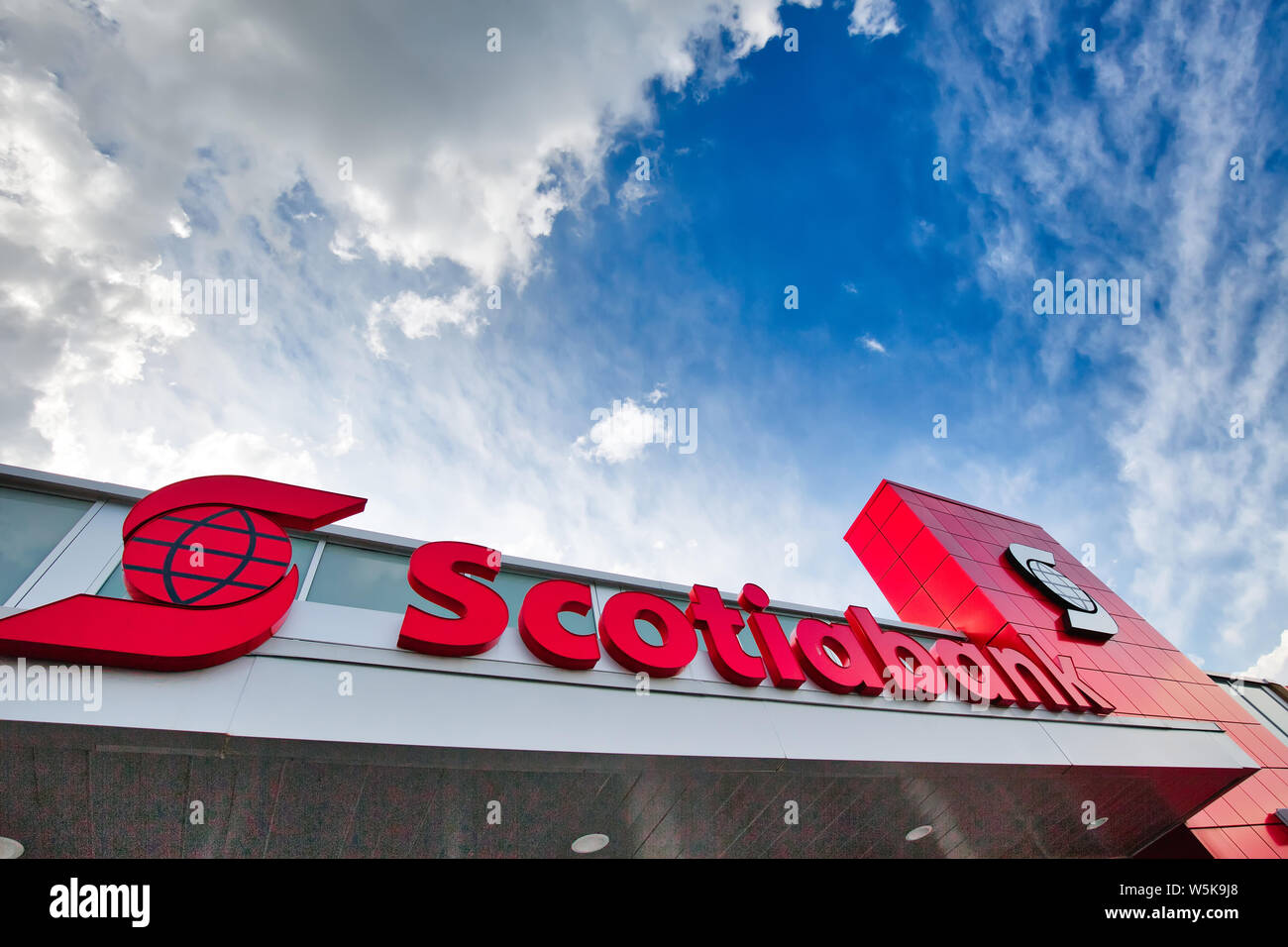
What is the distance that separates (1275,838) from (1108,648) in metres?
3.80

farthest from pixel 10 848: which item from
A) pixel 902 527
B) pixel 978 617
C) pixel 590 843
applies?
pixel 902 527

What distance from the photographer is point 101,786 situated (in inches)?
235

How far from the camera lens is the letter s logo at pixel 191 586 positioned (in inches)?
221

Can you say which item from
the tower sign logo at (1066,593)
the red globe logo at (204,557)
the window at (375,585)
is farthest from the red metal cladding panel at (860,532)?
the red globe logo at (204,557)

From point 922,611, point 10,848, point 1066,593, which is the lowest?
point 10,848

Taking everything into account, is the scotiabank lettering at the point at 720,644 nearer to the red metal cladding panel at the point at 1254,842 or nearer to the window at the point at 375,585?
the window at the point at 375,585

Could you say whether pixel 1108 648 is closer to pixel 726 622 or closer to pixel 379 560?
pixel 726 622

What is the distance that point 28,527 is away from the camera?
7199 mm

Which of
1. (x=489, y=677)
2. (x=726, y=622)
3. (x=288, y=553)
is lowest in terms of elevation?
(x=489, y=677)

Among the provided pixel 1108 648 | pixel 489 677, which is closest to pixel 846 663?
pixel 489 677

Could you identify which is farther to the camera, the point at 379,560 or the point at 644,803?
the point at 379,560

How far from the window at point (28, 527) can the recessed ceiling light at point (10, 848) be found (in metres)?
2.32

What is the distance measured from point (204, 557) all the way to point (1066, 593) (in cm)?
1637

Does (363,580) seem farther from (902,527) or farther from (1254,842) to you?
(1254,842)
